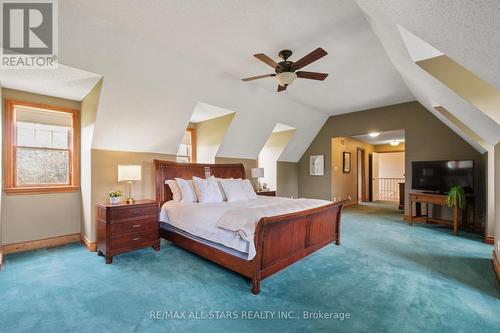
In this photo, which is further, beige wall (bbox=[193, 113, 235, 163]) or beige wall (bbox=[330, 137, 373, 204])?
beige wall (bbox=[330, 137, 373, 204])

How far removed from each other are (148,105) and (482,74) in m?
4.00

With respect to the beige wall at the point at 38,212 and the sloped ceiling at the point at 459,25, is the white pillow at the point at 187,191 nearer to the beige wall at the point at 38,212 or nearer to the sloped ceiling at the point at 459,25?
the beige wall at the point at 38,212

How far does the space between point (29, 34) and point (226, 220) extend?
9.87 feet

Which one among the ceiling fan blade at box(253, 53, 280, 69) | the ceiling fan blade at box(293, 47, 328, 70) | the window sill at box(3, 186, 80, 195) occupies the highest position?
the ceiling fan blade at box(253, 53, 280, 69)

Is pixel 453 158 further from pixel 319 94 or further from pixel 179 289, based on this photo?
pixel 179 289

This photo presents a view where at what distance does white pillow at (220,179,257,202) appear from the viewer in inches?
164

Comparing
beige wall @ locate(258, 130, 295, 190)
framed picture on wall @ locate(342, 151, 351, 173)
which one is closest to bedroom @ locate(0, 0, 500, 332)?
beige wall @ locate(258, 130, 295, 190)

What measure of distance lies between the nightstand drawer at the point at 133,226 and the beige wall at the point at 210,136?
2.21 metres

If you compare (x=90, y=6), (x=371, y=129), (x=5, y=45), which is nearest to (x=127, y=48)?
(x=90, y=6)

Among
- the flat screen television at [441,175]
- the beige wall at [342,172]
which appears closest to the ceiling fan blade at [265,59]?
the flat screen television at [441,175]

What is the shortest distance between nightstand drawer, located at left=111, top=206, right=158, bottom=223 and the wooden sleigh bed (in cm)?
45

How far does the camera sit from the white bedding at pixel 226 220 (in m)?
2.46

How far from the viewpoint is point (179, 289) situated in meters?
2.44

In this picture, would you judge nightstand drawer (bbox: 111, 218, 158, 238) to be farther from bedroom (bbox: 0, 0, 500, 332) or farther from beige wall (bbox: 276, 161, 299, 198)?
beige wall (bbox: 276, 161, 299, 198)
